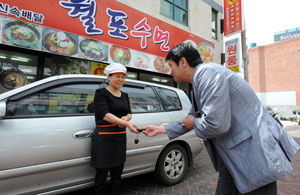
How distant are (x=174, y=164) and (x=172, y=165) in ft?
0.14

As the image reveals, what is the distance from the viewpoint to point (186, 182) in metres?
3.13

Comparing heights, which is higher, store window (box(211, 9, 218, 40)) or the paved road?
store window (box(211, 9, 218, 40))

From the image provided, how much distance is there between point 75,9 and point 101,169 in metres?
4.85

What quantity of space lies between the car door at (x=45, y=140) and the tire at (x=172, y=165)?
1.14 m

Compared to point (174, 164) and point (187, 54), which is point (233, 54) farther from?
point (187, 54)

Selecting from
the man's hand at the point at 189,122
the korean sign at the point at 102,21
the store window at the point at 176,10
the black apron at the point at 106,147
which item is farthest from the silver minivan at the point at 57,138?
the store window at the point at 176,10

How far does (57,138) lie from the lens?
1.90 metres

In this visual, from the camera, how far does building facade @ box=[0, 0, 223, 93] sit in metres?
4.33

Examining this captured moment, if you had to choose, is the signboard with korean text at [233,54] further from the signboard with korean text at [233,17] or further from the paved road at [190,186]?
the paved road at [190,186]

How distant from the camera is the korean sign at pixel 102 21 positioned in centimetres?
438

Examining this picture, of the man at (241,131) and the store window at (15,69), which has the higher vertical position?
the store window at (15,69)

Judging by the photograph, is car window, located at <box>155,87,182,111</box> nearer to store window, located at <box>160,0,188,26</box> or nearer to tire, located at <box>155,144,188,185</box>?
tire, located at <box>155,144,188,185</box>

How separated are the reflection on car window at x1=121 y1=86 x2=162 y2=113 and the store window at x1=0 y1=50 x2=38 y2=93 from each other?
3648 millimetres

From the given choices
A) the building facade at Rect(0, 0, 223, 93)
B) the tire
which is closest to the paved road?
the tire
